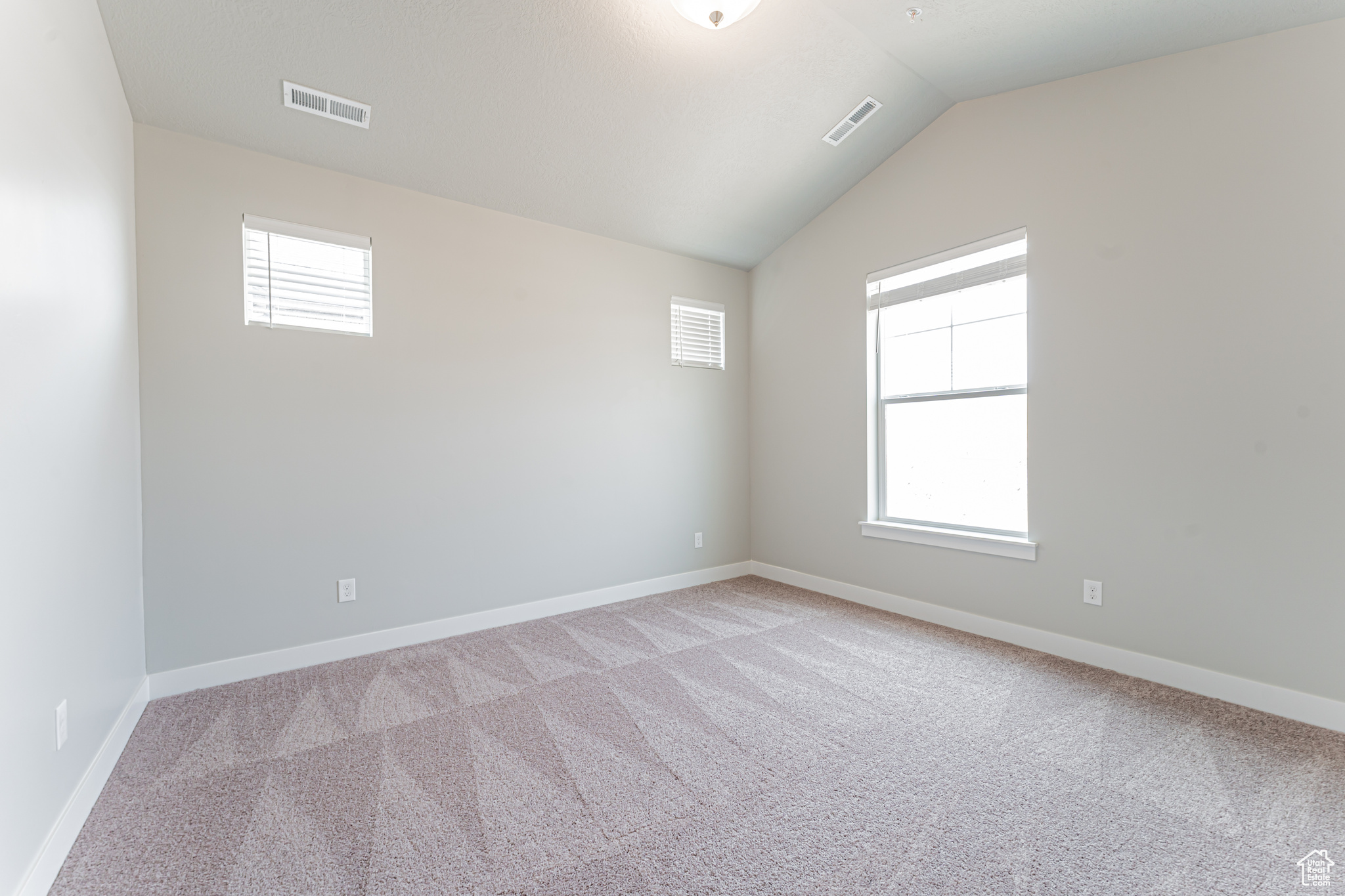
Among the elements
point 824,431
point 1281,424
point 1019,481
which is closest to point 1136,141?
point 1281,424

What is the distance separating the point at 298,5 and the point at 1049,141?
347cm

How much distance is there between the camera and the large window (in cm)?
308

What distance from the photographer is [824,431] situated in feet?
13.3

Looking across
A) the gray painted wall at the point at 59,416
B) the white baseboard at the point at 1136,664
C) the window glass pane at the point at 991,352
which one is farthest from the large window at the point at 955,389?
the gray painted wall at the point at 59,416

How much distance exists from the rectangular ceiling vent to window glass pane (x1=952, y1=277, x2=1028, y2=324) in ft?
3.79

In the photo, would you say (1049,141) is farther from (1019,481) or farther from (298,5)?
(298,5)

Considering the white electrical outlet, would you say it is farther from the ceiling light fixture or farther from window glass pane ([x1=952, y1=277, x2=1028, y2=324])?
window glass pane ([x1=952, y1=277, x2=1028, y2=324])

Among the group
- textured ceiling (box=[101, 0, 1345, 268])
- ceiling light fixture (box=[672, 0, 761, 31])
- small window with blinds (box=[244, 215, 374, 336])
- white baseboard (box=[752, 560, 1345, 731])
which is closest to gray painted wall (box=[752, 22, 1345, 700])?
white baseboard (box=[752, 560, 1345, 731])

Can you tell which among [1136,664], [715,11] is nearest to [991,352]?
[1136,664]

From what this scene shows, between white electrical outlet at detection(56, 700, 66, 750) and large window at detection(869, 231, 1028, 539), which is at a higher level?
large window at detection(869, 231, 1028, 539)

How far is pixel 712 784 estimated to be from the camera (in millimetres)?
1823

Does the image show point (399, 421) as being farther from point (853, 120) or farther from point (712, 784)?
point (853, 120)

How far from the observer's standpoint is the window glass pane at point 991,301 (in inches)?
119

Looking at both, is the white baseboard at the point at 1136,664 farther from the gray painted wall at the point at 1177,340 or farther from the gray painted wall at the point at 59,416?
the gray painted wall at the point at 59,416
